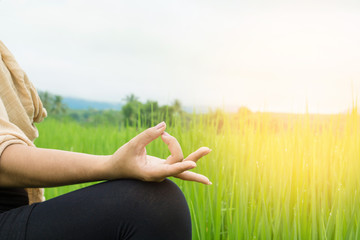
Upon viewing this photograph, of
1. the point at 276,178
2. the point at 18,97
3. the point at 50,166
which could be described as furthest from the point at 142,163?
the point at 276,178

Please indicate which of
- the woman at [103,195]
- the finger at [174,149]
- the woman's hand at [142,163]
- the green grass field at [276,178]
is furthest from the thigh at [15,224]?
the green grass field at [276,178]

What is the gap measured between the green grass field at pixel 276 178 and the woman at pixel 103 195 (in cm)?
49

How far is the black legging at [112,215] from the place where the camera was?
1.95ft

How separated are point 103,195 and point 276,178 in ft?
3.01

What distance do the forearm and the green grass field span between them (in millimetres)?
538

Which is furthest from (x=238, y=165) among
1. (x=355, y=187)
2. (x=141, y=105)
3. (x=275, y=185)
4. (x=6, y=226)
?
(x=6, y=226)

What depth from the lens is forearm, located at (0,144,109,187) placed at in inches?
24.5

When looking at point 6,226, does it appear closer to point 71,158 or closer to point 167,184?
point 71,158

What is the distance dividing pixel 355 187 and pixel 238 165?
1.53 feet

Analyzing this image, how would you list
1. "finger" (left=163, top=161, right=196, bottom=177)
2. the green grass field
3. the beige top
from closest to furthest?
1. "finger" (left=163, top=161, right=196, bottom=177)
2. the beige top
3. the green grass field

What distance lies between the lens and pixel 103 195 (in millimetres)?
604

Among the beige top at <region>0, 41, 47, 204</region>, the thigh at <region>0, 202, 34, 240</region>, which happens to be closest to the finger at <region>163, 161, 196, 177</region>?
the thigh at <region>0, 202, 34, 240</region>

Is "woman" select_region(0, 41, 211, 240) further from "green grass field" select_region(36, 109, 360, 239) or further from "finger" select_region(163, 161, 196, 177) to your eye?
"green grass field" select_region(36, 109, 360, 239)

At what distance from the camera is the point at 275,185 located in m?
1.34
